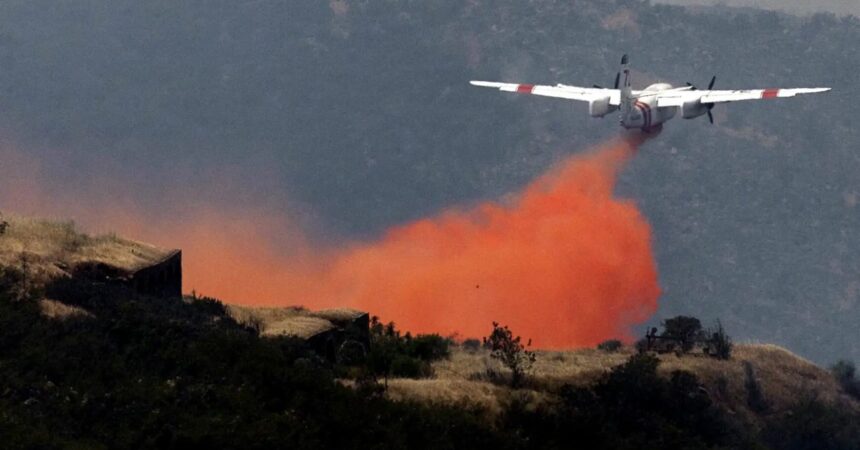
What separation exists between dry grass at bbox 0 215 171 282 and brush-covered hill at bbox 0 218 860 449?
18 centimetres

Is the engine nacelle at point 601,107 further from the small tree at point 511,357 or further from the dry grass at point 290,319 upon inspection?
the small tree at point 511,357

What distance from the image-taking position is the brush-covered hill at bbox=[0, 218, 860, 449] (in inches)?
1772

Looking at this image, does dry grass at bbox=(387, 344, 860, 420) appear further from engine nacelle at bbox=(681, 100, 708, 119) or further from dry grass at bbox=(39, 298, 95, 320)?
engine nacelle at bbox=(681, 100, 708, 119)

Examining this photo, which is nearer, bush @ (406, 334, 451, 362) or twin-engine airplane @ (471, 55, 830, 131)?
bush @ (406, 334, 451, 362)

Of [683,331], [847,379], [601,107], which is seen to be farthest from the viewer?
[601,107]

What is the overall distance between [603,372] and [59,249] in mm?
19801

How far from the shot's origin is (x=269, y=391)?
48.1 metres

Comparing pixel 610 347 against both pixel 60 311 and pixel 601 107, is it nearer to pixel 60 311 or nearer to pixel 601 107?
pixel 601 107

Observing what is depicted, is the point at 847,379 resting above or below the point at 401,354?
below

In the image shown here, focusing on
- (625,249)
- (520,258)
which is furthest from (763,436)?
(520,258)

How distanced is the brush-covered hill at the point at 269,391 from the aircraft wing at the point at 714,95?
2520 centimetres

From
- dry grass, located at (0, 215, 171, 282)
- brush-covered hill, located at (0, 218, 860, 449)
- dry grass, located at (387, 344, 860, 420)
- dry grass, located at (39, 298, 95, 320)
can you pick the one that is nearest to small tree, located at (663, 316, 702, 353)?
dry grass, located at (387, 344, 860, 420)

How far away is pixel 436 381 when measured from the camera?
175ft

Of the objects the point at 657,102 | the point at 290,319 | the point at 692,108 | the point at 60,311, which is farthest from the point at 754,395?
the point at 60,311
